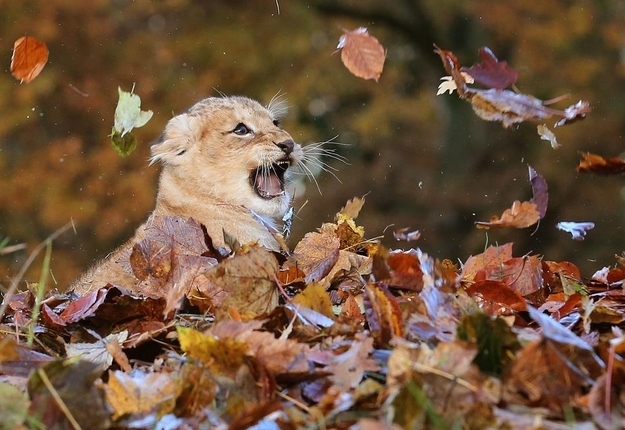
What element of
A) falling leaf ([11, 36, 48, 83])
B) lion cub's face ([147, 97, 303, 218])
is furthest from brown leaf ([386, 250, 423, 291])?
lion cub's face ([147, 97, 303, 218])

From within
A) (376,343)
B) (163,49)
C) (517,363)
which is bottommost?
(163,49)

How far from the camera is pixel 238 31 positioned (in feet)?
55.3

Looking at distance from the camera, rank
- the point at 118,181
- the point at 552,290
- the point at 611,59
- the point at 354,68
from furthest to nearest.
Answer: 1. the point at 611,59
2. the point at 118,181
3. the point at 354,68
4. the point at 552,290

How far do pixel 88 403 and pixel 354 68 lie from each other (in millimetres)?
2136

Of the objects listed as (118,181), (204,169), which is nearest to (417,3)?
(118,181)

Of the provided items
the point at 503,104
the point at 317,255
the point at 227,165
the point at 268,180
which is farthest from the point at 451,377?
the point at 227,165

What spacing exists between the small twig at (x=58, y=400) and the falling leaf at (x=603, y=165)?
2.01m

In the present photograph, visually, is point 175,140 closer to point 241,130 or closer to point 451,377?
point 241,130

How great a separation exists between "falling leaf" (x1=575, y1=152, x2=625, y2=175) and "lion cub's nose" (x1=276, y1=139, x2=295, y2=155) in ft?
9.52

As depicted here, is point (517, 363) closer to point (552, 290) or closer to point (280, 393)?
point (280, 393)

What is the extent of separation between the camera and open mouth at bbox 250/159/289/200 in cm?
654

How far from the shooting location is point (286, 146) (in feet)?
21.2

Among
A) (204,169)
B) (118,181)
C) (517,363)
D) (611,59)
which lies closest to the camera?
(517,363)

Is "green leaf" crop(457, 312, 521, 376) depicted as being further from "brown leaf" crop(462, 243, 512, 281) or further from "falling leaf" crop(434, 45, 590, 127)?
"brown leaf" crop(462, 243, 512, 281)
